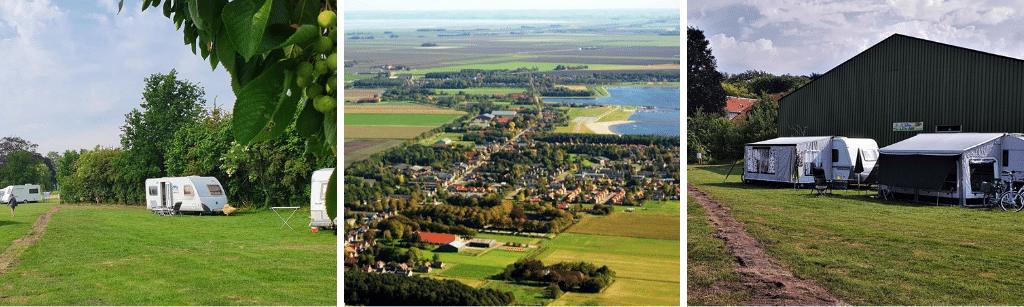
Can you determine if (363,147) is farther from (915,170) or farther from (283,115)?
(915,170)

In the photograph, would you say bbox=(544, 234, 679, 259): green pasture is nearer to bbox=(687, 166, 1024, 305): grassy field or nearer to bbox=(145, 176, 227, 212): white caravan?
bbox=(687, 166, 1024, 305): grassy field

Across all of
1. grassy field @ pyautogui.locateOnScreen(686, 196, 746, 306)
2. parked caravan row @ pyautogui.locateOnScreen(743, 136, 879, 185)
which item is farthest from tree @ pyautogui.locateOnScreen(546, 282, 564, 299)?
parked caravan row @ pyautogui.locateOnScreen(743, 136, 879, 185)

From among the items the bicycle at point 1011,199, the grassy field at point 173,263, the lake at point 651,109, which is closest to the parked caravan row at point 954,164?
the bicycle at point 1011,199

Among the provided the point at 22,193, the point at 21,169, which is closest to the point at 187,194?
the point at 21,169

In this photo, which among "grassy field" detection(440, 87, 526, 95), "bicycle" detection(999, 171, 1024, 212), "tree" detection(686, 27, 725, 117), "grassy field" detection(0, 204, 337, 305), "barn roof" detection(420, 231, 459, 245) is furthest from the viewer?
"tree" detection(686, 27, 725, 117)

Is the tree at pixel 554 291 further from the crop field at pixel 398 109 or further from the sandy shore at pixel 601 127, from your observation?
the crop field at pixel 398 109
